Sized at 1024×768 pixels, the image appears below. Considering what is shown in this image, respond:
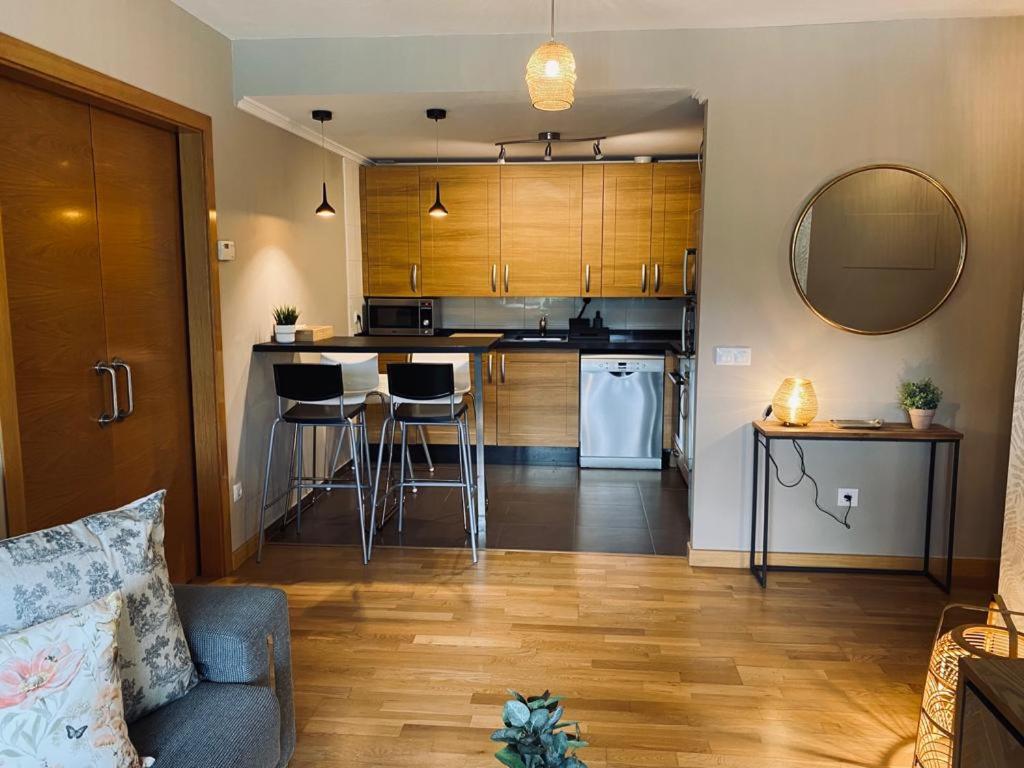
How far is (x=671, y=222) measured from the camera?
222 inches

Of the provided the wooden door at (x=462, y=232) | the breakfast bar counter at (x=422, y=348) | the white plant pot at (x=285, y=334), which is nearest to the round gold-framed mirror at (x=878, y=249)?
the breakfast bar counter at (x=422, y=348)

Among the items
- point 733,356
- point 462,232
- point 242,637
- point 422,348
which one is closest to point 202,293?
point 422,348

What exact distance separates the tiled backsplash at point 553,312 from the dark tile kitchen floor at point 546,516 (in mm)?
1391

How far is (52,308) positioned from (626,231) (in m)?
4.11

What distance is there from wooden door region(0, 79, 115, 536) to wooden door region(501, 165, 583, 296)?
342 centimetres

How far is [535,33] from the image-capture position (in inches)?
136

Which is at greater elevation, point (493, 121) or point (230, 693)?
point (493, 121)

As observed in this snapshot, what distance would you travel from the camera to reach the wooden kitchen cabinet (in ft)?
19.0

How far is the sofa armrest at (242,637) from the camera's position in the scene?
1.83 m

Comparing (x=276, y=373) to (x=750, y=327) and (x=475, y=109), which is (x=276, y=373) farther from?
(x=750, y=327)

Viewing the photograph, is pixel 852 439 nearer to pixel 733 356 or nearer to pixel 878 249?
pixel 733 356

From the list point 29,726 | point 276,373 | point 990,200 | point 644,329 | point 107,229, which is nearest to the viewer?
point 29,726

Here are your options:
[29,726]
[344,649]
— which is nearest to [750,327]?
[344,649]

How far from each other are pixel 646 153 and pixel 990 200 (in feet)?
8.59
